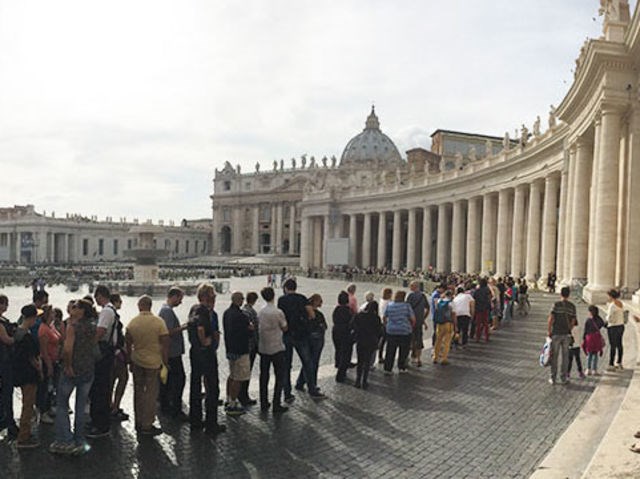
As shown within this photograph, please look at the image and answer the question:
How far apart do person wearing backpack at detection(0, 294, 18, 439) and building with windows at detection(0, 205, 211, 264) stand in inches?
4114

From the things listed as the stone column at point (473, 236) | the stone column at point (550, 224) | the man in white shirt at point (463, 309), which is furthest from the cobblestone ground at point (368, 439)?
the stone column at point (473, 236)

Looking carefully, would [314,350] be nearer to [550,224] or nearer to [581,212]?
[581,212]

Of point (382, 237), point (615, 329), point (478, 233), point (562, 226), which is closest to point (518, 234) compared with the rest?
point (562, 226)

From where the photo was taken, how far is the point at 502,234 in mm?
39906

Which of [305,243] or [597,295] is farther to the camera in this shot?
[305,243]

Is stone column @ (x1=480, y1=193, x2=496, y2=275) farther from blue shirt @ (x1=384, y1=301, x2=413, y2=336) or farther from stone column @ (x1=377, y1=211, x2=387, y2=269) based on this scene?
blue shirt @ (x1=384, y1=301, x2=413, y2=336)

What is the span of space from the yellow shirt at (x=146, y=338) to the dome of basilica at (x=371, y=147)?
11609 centimetres

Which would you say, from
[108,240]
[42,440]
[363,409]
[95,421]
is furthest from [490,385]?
[108,240]

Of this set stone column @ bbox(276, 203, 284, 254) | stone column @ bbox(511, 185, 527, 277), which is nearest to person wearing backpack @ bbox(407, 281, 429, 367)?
stone column @ bbox(511, 185, 527, 277)

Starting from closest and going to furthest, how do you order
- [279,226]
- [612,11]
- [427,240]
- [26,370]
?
1. [26,370]
2. [612,11]
3. [427,240]
4. [279,226]

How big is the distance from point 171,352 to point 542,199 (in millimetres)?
36149

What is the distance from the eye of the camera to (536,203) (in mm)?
35156

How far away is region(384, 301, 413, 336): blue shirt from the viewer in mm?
10484

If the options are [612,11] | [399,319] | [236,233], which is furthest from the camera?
[236,233]
